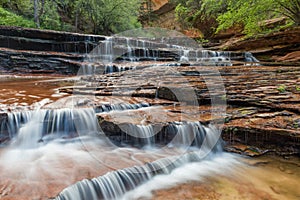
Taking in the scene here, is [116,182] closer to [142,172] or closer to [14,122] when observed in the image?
[142,172]

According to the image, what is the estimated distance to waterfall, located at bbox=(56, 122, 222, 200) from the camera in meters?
2.44

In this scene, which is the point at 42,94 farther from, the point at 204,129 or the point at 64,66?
the point at 64,66

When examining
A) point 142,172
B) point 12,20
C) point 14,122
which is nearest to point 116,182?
point 142,172

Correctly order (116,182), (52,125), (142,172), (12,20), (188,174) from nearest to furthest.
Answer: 1. (116,182)
2. (142,172)
3. (188,174)
4. (52,125)
5. (12,20)

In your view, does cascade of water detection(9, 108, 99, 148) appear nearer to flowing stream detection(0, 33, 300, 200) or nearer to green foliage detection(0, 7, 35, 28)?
flowing stream detection(0, 33, 300, 200)

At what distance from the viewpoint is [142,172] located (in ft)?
9.53

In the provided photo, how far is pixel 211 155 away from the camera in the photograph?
3732mm

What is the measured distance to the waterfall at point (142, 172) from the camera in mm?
2439

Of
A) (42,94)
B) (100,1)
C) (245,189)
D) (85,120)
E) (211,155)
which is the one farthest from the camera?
(100,1)

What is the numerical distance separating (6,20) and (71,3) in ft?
21.3

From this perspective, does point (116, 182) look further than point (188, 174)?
No

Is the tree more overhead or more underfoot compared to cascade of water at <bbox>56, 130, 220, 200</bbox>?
more overhead

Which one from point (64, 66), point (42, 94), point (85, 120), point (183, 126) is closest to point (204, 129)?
point (183, 126)

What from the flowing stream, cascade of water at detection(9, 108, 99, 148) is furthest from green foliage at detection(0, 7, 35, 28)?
cascade of water at detection(9, 108, 99, 148)
